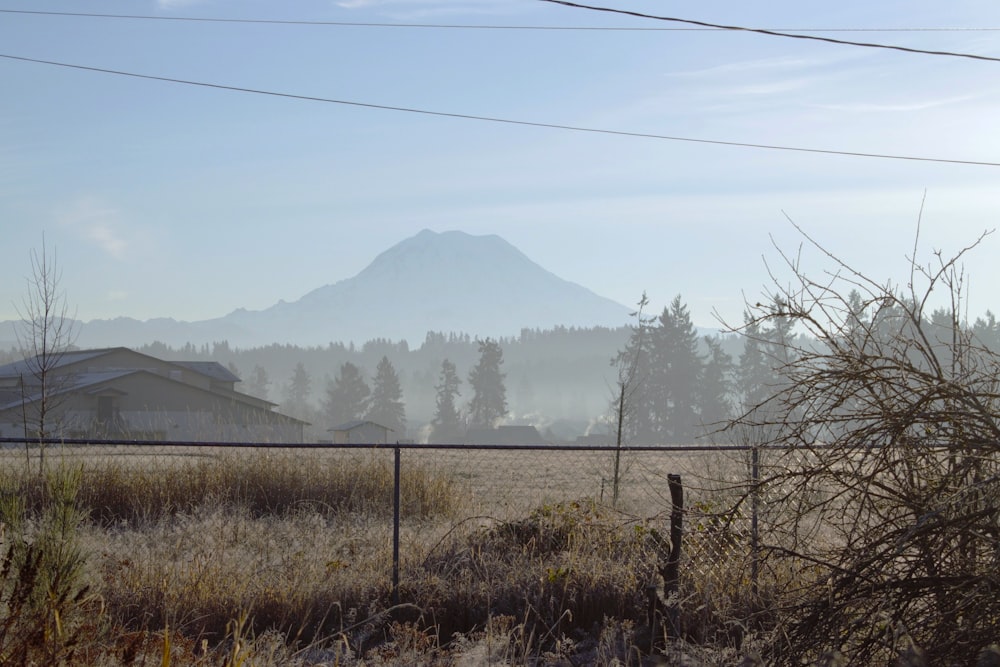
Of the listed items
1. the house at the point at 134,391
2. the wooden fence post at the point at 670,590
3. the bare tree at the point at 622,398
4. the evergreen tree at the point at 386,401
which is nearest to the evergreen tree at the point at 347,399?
the evergreen tree at the point at 386,401

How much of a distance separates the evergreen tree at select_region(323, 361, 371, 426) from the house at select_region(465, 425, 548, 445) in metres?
22.3

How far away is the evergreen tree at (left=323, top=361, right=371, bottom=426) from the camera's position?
105 m

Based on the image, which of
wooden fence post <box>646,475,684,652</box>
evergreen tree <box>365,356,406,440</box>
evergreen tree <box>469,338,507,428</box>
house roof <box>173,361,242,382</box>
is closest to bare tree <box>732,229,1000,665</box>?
wooden fence post <box>646,475,684,652</box>

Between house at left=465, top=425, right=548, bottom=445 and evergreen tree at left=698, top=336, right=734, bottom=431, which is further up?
evergreen tree at left=698, top=336, right=734, bottom=431

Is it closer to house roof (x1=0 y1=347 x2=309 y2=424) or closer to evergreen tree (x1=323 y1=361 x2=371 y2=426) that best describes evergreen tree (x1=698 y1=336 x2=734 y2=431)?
house roof (x1=0 y1=347 x2=309 y2=424)

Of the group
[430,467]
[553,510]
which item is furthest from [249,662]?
[430,467]

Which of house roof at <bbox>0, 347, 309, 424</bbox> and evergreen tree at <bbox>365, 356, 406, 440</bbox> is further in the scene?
evergreen tree at <bbox>365, 356, 406, 440</bbox>

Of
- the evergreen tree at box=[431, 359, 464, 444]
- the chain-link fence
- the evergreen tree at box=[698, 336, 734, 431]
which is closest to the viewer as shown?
the chain-link fence

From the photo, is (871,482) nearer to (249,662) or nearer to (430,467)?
(249,662)

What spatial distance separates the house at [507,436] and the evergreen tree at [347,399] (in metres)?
22.3

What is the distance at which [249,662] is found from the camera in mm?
4602

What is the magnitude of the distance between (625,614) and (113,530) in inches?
232

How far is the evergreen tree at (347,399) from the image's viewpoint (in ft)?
344

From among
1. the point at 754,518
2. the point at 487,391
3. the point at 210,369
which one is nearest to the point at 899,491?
the point at 754,518
